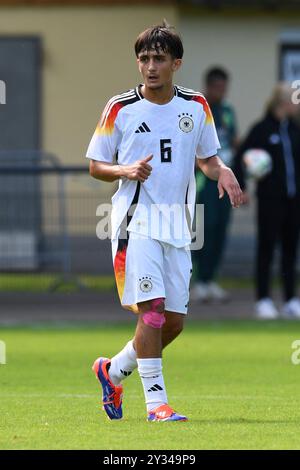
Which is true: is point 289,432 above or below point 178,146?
below

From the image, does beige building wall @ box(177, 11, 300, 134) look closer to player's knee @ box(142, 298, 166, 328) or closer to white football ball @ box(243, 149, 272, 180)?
white football ball @ box(243, 149, 272, 180)

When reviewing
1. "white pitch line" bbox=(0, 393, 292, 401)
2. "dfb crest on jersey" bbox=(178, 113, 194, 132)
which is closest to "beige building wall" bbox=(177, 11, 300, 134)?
"white pitch line" bbox=(0, 393, 292, 401)

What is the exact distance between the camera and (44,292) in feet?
65.2

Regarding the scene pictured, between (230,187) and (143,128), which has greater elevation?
(143,128)

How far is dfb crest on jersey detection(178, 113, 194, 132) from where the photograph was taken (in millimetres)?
8844

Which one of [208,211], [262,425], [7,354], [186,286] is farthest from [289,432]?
[208,211]

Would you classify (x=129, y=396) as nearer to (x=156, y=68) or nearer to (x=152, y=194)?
(x=152, y=194)

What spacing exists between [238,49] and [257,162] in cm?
563

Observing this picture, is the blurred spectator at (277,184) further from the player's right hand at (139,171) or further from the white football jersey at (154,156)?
the player's right hand at (139,171)

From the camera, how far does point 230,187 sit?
8.81 m

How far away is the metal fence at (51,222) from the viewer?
1972 cm

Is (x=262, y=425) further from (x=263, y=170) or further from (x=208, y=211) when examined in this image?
(x=208, y=211)

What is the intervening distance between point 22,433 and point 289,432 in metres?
1.48

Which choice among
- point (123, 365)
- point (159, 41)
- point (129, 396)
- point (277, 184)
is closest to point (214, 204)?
point (277, 184)
